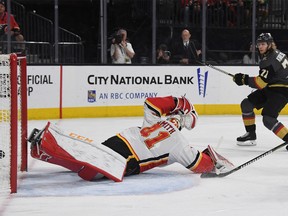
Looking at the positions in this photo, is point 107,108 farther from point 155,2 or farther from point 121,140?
point 121,140

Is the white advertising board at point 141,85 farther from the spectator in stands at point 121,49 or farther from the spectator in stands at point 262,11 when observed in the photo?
the spectator in stands at point 262,11

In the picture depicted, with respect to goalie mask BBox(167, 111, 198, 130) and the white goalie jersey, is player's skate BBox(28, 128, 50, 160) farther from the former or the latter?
goalie mask BBox(167, 111, 198, 130)

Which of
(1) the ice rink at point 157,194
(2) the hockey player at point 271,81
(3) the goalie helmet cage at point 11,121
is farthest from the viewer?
(2) the hockey player at point 271,81

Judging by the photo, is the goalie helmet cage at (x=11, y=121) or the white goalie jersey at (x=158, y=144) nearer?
the goalie helmet cage at (x=11, y=121)

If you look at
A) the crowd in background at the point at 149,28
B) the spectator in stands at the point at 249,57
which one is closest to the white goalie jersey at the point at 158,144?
the crowd in background at the point at 149,28

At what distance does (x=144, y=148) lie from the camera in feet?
15.1

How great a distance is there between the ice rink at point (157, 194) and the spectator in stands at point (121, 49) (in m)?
4.18

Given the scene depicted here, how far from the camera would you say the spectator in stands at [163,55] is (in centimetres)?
987

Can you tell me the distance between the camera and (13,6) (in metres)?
10.3

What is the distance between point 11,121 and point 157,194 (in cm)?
99

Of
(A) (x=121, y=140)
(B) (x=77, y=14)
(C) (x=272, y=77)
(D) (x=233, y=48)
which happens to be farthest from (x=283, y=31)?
(A) (x=121, y=140)

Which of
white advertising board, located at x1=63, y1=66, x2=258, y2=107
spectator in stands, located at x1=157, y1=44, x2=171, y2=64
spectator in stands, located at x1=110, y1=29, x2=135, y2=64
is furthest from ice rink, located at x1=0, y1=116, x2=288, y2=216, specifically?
spectator in stands, located at x1=157, y1=44, x2=171, y2=64

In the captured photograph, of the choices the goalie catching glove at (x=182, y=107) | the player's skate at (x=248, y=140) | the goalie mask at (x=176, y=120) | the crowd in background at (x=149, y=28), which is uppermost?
the crowd in background at (x=149, y=28)

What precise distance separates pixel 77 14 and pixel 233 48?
2.65 meters
